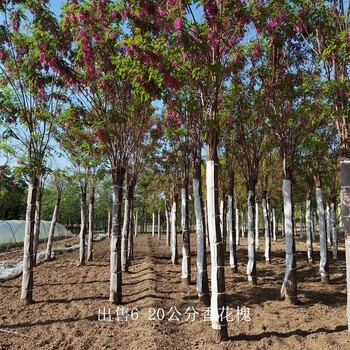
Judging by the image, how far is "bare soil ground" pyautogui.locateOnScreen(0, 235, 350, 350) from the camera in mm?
6609

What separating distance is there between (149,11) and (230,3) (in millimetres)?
1697

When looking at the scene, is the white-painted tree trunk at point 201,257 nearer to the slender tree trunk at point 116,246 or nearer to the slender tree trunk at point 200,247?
the slender tree trunk at point 200,247

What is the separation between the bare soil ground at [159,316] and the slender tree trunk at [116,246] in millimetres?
Answer: 396

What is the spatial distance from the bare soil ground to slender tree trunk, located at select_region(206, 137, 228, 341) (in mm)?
371

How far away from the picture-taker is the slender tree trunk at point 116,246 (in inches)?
360

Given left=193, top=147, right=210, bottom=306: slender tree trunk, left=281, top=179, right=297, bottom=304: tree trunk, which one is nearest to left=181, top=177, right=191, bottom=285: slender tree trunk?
left=193, top=147, right=210, bottom=306: slender tree trunk

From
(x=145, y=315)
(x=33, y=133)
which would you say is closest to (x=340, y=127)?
(x=145, y=315)

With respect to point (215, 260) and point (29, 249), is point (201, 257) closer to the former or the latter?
point (215, 260)

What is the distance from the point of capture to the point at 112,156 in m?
9.38

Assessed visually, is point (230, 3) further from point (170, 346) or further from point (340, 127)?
point (170, 346)

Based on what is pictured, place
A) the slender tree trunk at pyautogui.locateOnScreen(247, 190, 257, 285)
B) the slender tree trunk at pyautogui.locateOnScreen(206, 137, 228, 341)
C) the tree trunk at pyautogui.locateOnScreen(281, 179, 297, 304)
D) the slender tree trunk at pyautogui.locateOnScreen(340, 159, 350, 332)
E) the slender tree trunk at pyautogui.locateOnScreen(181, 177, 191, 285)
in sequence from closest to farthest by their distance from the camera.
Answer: the slender tree trunk at pyautogui.locateOnScreen(206, 137, 228, 341)
the slender tree trunk at pyautogui.locateOnScreen(340, 159, 350, 332)
the tree trunk at pyautogui.locateOnScreen(281, 179, 297, 304)
the slender tree trunk at pyautogui.locateOnScreen(181, 177, 191, 285)
the slender tree trunk at pyautogui.locateOnScreen(247, 190, 257, 285)

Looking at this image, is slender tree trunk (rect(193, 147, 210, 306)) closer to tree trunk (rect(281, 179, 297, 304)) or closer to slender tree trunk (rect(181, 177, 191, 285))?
slender tree trunk (rect(181, 177, 191, 285))

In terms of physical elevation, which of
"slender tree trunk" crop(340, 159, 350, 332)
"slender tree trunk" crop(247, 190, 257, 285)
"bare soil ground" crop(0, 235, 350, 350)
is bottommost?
"bare soil ground" crop(0, 235, 350, 350)

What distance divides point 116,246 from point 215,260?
3417mm
